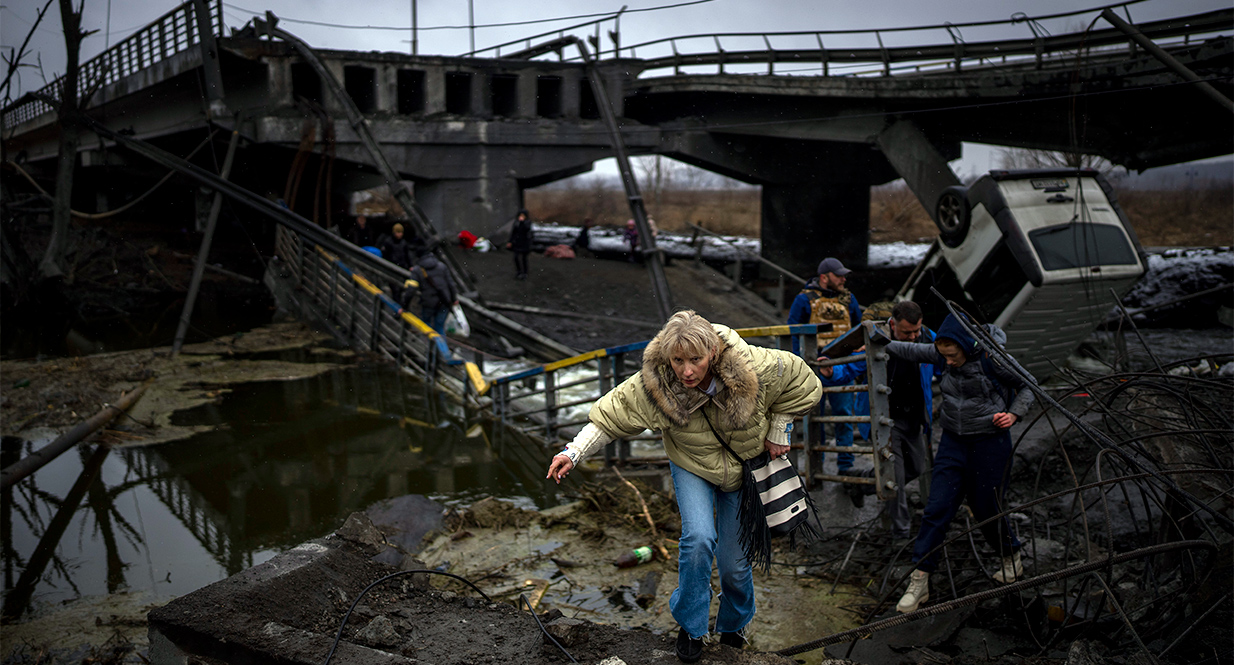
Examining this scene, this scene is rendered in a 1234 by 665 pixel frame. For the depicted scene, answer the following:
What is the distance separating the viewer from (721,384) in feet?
10.7

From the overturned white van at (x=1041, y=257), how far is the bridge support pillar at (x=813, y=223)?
53.9 ft

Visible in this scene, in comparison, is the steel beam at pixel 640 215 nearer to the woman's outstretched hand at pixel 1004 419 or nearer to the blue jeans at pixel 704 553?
the woman's outstretched hand at pixel 1004 419

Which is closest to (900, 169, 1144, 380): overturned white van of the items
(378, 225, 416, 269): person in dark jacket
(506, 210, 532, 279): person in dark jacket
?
(378, 225, 416, 269): person in dark jacket

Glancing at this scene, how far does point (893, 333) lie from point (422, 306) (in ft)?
30.2

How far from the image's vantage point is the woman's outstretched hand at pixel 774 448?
11.2 ft

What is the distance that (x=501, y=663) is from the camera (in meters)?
3.58

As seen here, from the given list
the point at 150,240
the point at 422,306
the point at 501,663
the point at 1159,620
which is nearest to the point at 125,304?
the point at 150,240

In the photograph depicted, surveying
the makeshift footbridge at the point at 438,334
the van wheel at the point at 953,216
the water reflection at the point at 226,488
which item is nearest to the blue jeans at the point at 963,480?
the makeshift footbridge at the point at 438,334

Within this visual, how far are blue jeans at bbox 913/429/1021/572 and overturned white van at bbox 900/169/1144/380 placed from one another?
5.64 m

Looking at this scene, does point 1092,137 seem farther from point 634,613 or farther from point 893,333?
point 634,613

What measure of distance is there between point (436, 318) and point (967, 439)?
1005 cm

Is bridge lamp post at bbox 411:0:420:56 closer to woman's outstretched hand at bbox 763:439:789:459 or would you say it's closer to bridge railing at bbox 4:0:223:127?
bridge railing at bbox 4:0:223:127

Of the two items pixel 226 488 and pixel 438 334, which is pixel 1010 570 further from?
pixel 438 334

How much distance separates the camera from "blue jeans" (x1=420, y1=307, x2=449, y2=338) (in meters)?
13.1
